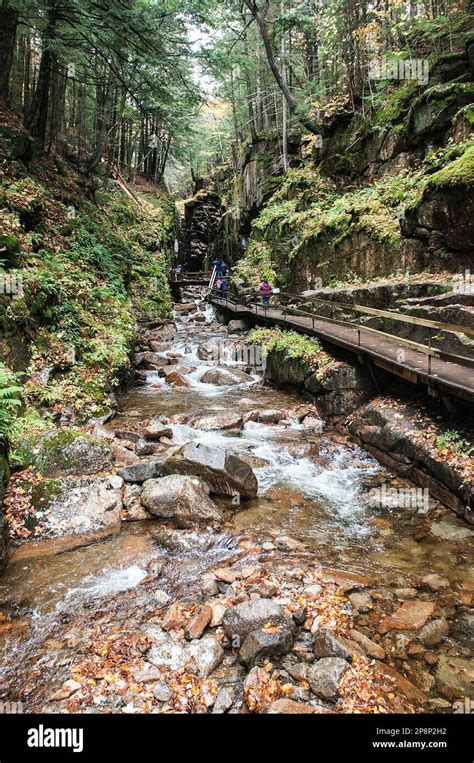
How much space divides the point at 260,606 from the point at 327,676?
0.92 m

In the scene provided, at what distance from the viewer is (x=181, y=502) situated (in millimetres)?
6145

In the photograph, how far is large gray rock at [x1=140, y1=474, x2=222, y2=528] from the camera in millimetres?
6020

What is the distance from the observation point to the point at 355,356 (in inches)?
418

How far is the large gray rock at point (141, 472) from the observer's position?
22.7ft

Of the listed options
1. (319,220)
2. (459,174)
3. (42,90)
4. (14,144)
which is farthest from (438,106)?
(14,144)

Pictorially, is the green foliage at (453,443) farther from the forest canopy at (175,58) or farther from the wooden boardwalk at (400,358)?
the forest canopy at (175,58)

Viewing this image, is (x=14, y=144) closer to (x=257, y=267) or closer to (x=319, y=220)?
(x=319, y=220)

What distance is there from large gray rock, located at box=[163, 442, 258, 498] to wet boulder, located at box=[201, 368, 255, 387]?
7421mm

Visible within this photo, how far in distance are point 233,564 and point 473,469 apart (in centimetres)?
393

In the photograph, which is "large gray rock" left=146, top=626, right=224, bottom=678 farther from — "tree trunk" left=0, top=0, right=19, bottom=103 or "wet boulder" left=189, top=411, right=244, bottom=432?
"tree trunk" left=0, top=0, right=19, bottom=103

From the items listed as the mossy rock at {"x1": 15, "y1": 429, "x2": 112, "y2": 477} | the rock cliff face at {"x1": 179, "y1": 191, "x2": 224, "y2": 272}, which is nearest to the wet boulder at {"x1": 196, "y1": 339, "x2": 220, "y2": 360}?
the mossy rock at {"x1": 15, "y1": 429, "x2": 112, "y2": 477}

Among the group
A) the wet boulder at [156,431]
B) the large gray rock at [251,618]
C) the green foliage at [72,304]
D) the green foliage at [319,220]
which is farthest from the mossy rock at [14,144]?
the large gray rock at [251,618]

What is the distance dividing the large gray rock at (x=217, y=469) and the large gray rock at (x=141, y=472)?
8.1 inches

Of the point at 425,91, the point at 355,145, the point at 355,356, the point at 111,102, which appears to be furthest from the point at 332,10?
the point at 355,356
